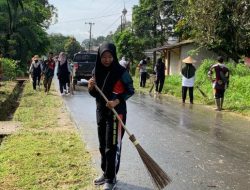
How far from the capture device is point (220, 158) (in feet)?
25.7

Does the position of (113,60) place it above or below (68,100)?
above

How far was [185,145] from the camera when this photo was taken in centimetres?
890

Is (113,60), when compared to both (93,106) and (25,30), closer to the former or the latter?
(93,106)

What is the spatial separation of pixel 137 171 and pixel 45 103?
9468mm

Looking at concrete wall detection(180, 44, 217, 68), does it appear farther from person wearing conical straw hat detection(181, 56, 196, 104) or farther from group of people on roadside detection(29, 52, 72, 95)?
person wearing conical straw hat detection(181, 56, 196, 104)

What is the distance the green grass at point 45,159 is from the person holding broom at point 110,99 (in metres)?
0.45

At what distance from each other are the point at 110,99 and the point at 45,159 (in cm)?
210

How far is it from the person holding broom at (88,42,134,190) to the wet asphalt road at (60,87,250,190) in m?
0.47

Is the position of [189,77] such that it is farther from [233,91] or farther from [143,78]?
[143,78]

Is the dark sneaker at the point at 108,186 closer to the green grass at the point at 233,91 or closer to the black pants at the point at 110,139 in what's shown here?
the black pants at the point at 110,139

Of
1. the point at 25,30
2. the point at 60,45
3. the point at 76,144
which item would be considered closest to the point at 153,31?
the point at 25,30

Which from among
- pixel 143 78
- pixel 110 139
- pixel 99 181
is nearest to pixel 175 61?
pixel 143 78

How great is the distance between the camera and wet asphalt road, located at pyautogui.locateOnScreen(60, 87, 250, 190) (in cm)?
640

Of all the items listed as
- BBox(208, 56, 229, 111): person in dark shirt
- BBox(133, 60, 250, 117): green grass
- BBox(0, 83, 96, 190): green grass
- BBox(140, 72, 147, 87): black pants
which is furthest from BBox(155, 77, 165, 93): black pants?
BBox(0, 83, 96, 190): green grass
